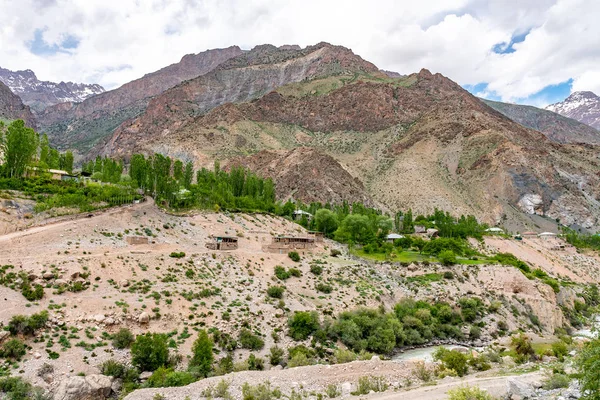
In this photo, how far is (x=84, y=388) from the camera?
24203 millimetres

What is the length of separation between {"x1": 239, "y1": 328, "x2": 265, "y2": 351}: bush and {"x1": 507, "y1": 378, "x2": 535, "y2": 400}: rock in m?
18.8

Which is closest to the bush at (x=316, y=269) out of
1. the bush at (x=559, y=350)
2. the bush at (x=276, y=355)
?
the bush at (x=276, y=355)

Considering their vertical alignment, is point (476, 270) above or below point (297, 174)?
below

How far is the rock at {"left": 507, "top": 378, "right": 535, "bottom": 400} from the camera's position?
66.3 ft

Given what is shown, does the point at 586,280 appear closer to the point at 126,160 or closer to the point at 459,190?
the point at 459,190

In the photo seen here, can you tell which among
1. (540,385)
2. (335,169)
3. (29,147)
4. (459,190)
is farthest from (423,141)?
(540,385)

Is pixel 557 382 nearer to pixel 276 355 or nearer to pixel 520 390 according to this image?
pixel 520 390

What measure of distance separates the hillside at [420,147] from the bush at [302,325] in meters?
87.3

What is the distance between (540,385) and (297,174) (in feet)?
360

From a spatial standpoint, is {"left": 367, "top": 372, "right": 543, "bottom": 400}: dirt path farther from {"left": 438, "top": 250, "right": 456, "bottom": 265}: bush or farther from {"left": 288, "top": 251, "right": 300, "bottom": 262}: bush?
{"left": 438, "top": 250, "right": 456, "bottom": 265}: bush

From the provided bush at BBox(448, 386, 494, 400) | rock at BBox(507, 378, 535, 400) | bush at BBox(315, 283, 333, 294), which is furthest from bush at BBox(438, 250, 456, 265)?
bush at BBox(448, 386, 494, 400)

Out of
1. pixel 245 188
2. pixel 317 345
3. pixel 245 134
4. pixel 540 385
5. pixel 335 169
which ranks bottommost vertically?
pixel 317 345

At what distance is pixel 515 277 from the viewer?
57.2m

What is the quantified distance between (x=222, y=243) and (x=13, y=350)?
26.0 meters
